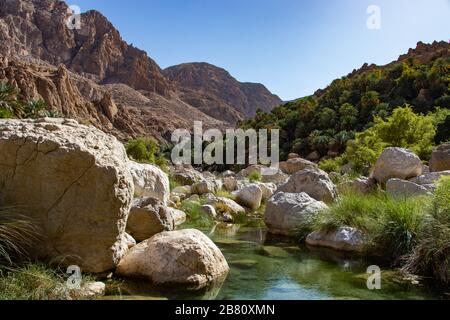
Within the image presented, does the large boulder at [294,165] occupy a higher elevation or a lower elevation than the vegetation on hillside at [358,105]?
lower

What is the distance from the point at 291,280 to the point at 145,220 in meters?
2.90

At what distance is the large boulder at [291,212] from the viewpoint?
10.6 meters

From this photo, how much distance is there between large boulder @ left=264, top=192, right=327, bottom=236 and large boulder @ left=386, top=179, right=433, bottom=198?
1.62 meters

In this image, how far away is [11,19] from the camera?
133000 mm

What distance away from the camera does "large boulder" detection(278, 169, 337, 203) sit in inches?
501

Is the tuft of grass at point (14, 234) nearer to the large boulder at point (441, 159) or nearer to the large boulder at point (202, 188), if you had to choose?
the large boulder at point (441, 159)

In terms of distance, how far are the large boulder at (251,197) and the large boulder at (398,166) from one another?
4500 mm

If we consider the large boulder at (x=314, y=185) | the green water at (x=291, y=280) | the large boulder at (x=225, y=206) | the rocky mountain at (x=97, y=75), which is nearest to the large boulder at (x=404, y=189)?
the large boulder at (x=314, y=185)

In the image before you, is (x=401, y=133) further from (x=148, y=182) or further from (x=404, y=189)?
(x=148, y=182)

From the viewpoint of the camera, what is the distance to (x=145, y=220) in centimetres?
838

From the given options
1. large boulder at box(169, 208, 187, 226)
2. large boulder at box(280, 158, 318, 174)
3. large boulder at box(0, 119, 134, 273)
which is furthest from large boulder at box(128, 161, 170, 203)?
large boulder at box(280, 158, 318, 174)

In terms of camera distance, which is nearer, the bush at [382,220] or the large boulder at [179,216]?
the bush at [382,220]

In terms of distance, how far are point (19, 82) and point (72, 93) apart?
15.5m
